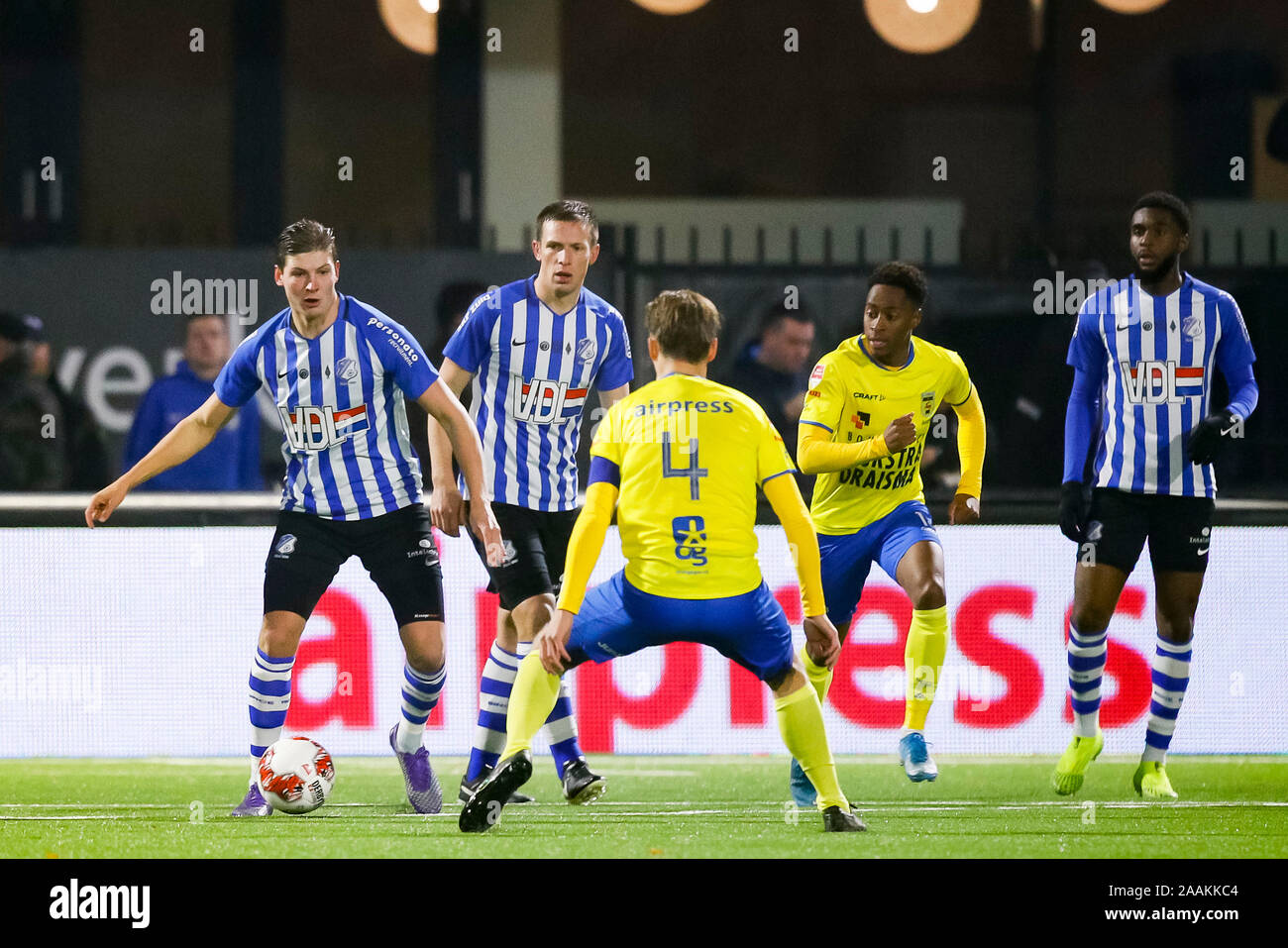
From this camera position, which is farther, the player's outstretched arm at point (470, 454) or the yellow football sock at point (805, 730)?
the player's outstretched arm at point (470, 454)

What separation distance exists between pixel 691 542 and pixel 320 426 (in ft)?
5.05

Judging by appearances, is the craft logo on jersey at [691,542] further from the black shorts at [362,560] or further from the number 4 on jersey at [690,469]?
the black shorts at [362,560]

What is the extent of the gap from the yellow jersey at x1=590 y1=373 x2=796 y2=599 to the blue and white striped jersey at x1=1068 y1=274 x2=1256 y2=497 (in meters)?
2.01

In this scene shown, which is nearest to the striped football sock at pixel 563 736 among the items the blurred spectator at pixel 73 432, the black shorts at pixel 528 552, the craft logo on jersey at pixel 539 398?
the black shorts at pixel 528 552

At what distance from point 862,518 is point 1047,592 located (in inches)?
80.2

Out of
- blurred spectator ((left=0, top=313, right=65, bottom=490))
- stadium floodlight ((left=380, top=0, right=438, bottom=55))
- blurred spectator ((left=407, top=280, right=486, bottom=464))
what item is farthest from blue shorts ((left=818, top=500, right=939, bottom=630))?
stadium floodlight ((left=380, top=0, right=438, bottom=55))

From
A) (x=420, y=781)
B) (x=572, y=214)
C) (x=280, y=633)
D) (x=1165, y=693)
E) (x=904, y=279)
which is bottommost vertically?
(x=420, y=781)

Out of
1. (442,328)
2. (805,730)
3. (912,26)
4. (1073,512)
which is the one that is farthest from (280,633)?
(912,26)

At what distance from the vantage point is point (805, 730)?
16.8ft

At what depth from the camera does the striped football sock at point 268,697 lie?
598 cm

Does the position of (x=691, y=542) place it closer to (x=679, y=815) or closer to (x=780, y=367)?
(x=679, y=815)

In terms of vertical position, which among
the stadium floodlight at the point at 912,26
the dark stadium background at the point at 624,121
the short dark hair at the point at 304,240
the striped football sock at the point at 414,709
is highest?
the stadium floodlight at the point at 912,26

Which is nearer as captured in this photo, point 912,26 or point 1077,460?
point 1077,460

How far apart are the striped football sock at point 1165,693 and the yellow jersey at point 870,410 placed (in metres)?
1.14
